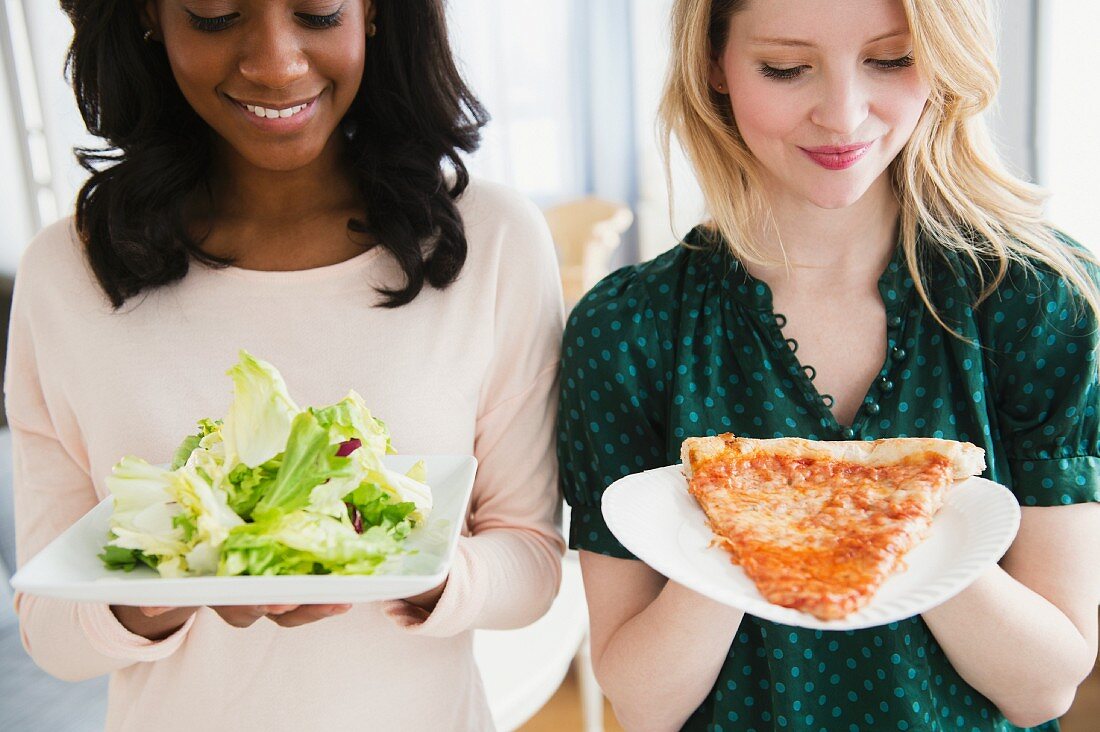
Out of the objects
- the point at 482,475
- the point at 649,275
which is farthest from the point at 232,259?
the point at 649,275

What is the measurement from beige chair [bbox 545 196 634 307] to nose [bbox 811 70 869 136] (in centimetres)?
358

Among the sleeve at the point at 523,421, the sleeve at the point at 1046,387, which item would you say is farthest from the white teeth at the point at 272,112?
the sleeve at the point at 1046,387

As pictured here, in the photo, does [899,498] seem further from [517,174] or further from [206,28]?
[517,174]

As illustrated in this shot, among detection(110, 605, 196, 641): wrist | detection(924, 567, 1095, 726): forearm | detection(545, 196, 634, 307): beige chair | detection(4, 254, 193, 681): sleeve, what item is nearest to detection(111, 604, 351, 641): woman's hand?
detection(110, 605, 196, 641): wrist

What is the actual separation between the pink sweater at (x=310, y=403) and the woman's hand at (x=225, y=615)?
28mm

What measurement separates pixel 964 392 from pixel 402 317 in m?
0.80

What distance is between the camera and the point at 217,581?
0.97 m

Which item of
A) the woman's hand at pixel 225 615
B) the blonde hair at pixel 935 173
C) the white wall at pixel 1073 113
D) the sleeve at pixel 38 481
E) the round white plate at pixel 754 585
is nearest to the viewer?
the round white plate at pixel 754 585

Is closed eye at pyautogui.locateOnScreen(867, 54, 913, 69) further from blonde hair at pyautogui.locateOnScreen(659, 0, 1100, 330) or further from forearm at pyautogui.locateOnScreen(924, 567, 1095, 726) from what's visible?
forearm at pyautogui.locateOnScreen(924, 567, 1095, 726)

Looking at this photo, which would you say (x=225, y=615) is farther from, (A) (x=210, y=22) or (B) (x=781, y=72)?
(B) (x=781, y=72)

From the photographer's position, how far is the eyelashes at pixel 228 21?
1.33 m

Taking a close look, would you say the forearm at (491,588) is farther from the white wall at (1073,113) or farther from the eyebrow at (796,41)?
the white wall at (1073,113)

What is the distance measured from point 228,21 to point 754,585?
987 millimetres

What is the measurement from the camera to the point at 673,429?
4.61 ft
